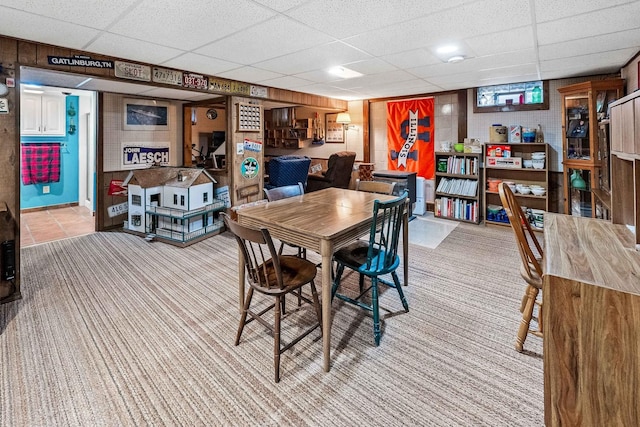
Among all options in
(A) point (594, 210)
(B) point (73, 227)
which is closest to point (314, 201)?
(A) point (594, 210)

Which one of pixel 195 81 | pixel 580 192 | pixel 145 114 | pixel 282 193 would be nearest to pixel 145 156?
pixel 145 114

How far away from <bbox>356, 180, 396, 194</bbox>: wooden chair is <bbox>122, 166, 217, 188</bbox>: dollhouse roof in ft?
7.83

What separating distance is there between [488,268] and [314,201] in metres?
2.10

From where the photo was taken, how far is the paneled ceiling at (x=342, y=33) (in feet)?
7.49

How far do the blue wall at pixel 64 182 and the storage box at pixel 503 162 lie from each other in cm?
765

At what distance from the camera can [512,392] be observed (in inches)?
71.7

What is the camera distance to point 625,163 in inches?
80.7

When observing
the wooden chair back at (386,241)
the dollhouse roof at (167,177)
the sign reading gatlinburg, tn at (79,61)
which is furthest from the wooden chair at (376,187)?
the sign reading gatlinburg, tn at (79,61)

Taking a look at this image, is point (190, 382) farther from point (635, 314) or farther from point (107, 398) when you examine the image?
point (635, 314)

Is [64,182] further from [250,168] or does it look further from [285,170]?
[285,170]

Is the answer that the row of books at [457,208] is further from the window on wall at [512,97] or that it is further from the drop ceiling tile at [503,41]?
the drop ceiling tile at [503,41]

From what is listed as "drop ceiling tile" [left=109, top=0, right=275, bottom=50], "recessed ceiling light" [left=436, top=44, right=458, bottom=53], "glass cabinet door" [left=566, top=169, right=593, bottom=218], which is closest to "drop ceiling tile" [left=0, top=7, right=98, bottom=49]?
"drop ceiling tile" [left=109, top=0, right=275, bottom=50]

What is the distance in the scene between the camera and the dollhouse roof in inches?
186

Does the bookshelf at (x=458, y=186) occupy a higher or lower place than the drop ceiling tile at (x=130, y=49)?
lower
